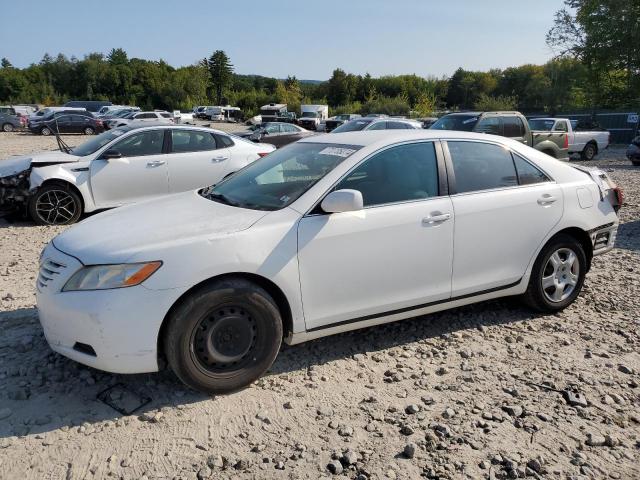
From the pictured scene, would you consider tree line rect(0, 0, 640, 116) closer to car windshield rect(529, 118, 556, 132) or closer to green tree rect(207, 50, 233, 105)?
green tree rect(207, 50, 233, 105)

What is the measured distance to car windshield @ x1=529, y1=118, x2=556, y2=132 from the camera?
57.9 ft

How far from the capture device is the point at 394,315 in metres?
3.82

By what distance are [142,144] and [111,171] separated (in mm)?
676

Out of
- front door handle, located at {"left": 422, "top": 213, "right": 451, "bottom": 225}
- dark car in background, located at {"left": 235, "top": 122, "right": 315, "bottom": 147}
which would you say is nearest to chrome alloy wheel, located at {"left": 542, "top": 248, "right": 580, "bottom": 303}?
front door handle, located at {"left": 422, "top": 213, "right": 451, "bottom": 225}

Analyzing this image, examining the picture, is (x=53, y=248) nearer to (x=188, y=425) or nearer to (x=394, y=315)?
(x=188, y=425)

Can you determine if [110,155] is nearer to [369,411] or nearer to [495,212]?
[495,212]

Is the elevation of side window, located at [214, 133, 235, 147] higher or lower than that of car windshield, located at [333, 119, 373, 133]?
higher

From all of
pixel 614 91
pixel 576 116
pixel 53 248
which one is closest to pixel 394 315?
pixel 53 248

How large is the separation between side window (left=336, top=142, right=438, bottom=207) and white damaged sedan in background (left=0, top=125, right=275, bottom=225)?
215 inches

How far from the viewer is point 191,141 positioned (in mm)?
8930

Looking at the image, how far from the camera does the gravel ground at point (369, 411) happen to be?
272cm

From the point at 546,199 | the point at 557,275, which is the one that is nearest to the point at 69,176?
the point at 546,199

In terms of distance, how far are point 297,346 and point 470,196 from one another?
5.74 feet

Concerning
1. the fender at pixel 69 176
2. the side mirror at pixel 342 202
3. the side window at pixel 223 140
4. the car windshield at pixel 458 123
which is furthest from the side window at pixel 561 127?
the side mirror at pixel 342 202
